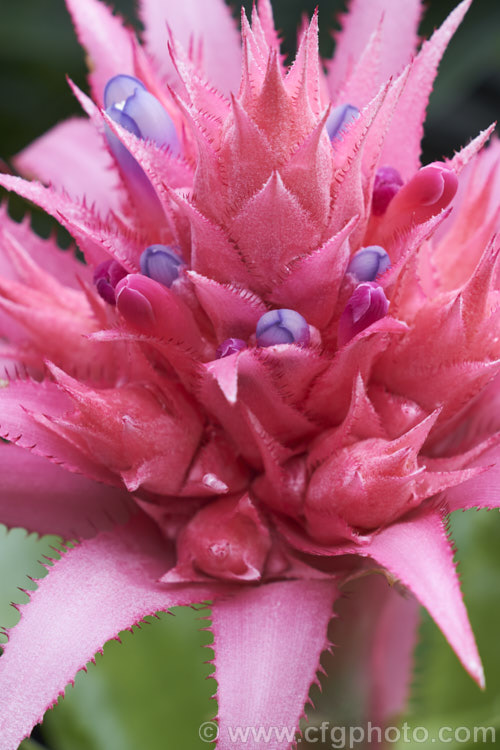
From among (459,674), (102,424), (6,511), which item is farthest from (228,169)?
(459,674)

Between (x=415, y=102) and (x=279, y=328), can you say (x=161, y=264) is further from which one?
(x=415, y=102)

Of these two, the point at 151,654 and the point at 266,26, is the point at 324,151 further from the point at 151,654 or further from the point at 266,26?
the point at 151,654

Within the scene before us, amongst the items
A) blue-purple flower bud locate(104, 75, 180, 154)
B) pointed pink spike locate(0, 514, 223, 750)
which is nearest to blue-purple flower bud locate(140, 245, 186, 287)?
blue-purple flower bud locate(104, 75, 180, 154)

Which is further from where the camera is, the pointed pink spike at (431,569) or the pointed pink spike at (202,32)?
the pointed pink spike at (202,32)

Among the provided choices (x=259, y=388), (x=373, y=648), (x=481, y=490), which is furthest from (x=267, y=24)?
(x=373, y=648)

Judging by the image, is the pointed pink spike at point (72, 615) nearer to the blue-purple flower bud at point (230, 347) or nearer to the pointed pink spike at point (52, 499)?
the pointed pink spike at point (52, 499)

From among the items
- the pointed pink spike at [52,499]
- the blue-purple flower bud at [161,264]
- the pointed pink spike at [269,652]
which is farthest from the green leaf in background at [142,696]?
the blue-purple flower bud at [161,264]
